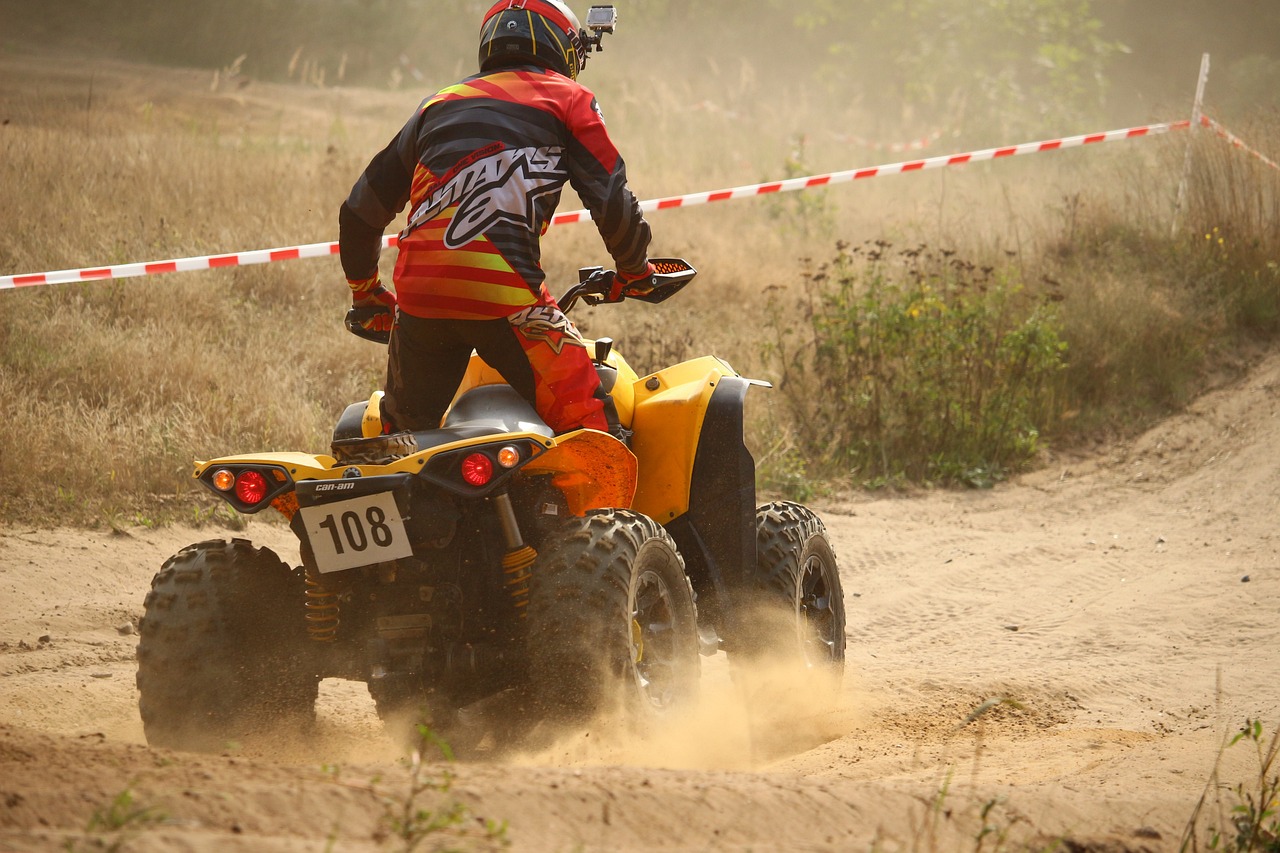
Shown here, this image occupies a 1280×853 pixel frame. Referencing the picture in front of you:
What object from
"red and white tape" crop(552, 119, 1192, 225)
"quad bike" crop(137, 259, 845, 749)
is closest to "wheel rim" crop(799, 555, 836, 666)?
"quad bike" crop(137, 259, 845, 749)

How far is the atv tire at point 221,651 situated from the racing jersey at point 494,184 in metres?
1.00

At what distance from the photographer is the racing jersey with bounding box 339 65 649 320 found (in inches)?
154

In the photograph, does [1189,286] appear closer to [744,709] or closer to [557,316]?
→ [744,709]

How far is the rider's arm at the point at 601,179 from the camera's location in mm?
4145

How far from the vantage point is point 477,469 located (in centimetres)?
354

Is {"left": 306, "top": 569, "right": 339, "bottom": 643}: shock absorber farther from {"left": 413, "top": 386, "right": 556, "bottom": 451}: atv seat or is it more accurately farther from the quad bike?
{"left": 413, "top": 386, "right": 556, "bottom": 451}: atv seat

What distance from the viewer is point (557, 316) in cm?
402

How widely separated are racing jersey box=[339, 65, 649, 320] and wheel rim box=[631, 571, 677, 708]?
1.00 meters

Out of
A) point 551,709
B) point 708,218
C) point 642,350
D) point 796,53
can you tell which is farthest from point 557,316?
point 796,53

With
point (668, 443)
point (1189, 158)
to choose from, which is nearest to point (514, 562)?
point (668, 443)

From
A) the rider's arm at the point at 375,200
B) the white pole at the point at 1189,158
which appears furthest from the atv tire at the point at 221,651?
the white pole at the point at 1189,158

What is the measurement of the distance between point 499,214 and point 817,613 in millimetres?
2265

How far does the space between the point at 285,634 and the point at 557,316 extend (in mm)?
1323

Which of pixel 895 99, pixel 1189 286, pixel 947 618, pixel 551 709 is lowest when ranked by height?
pixel 947 618
